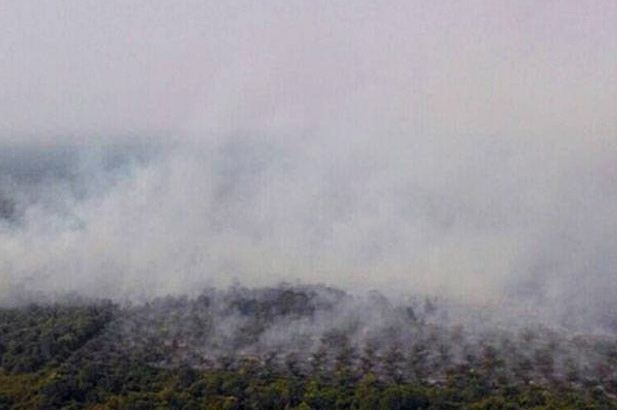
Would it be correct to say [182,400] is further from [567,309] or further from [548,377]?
[567,309]

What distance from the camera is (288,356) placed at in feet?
208

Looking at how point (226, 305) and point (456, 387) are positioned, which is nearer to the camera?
point (456, 387)

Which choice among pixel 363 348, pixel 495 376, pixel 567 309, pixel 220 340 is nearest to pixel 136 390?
pixel 220 340

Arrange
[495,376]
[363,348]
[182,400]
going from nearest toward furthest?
[182,400], [495,376], [363,348]

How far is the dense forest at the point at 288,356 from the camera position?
176 ft

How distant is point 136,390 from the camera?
56125 millimetres

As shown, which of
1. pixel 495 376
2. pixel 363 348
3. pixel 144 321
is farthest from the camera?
pixel 144 321

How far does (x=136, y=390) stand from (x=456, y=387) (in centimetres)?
1841

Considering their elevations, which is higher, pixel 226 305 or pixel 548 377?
pixel 226 305

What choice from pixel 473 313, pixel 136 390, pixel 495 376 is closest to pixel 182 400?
pixel 136 390

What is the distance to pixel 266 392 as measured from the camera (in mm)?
53969

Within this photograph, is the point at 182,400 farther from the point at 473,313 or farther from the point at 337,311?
the point at 473,313

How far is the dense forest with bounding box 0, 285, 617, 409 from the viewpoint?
176ft

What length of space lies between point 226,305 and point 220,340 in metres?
8.22
